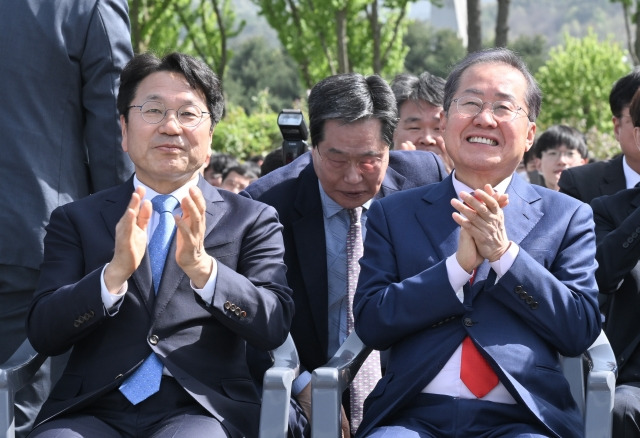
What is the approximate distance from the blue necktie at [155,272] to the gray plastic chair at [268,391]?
0.37 meters

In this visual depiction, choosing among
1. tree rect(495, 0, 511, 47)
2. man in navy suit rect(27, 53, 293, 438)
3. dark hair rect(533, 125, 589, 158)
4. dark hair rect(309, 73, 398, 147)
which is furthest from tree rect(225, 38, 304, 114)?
man in navy suit rect(27, 53, 293, 438)

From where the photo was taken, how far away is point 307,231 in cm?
448

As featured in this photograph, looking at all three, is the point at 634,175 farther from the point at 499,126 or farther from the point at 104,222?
the point at 104,222

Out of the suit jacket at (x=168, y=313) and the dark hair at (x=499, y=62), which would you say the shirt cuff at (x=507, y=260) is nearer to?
the dark hair at (x=499, y=62)

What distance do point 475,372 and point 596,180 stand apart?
2.37 metres

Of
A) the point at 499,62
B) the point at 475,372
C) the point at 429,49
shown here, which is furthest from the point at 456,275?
the point at 429,49

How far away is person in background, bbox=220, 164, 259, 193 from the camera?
9.94 m

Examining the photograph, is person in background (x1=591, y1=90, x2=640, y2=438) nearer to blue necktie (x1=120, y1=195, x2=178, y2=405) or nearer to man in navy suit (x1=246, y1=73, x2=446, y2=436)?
man in navy suit (x1=246, y1=73, x2=446, y2=436)

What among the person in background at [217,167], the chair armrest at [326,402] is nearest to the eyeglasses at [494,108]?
the chair armrest at [326,402]

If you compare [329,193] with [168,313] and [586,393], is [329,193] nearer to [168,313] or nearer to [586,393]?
[168,313]

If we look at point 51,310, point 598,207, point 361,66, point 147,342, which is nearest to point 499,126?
point 598,207

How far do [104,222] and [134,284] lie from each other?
0.28 meters

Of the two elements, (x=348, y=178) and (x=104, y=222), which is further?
(x=348, y=178)

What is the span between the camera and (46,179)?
4.33m
